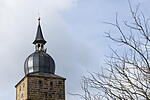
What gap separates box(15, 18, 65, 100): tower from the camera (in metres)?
50.8

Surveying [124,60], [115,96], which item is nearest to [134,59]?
[124,60]

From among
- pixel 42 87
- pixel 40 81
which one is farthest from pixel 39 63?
pixel 42 87

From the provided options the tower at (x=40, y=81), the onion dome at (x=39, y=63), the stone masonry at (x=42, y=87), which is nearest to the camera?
the stone masonry at (x=42, y=87)

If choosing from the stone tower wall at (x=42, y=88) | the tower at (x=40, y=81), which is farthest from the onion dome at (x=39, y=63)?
the stone tower wall at (x=42, y=88)

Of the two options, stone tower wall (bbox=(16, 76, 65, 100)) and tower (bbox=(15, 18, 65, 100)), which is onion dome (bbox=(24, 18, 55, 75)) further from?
stone tower wall (bbox=(16, 76, 65, 100))

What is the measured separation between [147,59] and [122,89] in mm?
747

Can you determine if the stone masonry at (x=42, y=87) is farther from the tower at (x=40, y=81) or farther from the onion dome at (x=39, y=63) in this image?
the onion dome at (x=39, y=63)

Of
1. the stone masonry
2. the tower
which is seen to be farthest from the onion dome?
the stone masonry

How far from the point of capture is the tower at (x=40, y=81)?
5075 centimetres

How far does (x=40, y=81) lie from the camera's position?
169 feet

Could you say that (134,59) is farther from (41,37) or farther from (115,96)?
(41,37)

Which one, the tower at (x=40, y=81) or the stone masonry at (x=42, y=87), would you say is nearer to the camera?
the stone masonry at (x=42, y=87)

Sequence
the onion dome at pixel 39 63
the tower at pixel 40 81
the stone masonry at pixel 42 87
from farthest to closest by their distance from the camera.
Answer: the onion dome at pixel 39 63 → the tower at pixel 40 81 → the stone masonry at pixel 42 87

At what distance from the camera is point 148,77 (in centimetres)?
829
